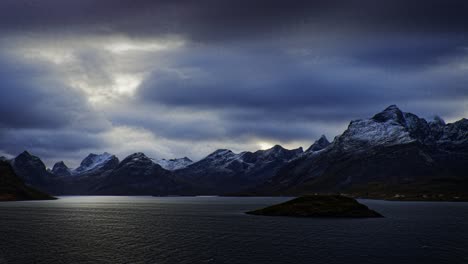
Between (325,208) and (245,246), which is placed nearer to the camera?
(245,246)

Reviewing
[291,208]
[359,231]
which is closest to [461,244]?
[359,231]

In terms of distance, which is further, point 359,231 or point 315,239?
point 359,231

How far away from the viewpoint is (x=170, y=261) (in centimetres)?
6650

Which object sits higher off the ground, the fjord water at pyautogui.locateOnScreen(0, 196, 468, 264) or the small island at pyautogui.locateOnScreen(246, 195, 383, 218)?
the small island at pyautogui.locateOnScreen(246, 195, 383, 218)

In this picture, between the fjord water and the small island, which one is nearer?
the fjord water

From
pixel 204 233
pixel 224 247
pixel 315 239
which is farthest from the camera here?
pixel 204 233

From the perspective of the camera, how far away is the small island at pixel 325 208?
15950 cm

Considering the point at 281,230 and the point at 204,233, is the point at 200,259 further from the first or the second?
the point at 281,230

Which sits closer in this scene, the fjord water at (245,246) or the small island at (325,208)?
the fjord water at (245,246)

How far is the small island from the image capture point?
160m

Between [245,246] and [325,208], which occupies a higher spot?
[325,208]

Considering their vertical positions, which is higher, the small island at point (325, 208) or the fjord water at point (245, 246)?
the small island at point (325, 208)

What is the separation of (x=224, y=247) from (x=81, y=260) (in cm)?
2712

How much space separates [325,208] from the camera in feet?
533
